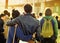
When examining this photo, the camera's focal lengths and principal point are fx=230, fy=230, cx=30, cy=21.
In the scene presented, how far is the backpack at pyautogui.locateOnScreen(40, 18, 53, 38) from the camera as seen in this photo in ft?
19.2

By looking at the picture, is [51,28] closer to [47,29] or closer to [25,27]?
[47,29]

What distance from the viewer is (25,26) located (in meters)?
4.12

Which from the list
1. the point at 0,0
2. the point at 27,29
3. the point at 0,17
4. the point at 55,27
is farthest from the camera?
the point at 0,0

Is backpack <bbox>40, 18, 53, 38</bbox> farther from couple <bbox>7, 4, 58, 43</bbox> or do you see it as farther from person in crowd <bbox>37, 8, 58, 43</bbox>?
couple <bbox>7, 4, 58, 43</bbox>

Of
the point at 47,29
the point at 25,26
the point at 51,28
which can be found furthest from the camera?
the point at 47,29

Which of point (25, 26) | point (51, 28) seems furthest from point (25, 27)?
point (51, 28)

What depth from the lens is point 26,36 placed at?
13.6 ft

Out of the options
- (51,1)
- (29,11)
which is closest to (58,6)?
(51,1)

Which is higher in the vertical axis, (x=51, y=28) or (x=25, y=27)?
(x=25, y=27)

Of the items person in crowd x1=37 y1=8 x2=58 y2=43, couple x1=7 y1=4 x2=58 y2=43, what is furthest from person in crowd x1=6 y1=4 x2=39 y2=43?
person in crowd x1=37 y1=8 x2=58 y2=43

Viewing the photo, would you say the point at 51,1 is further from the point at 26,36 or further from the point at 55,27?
the point at 26,36

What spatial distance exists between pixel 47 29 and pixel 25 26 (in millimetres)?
1901

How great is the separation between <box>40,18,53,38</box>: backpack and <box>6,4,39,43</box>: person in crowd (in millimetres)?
1692

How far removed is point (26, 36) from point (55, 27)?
1823 millimetres
